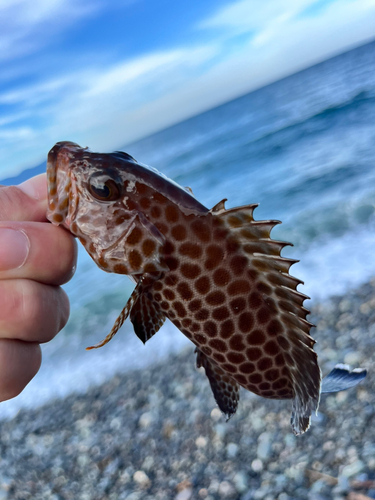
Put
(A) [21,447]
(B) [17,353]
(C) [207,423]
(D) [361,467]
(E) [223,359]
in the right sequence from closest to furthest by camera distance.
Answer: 1. (E) [223,359]
2. (B) [17,353]
3. (D) [361,467]
4. (C) [207,423]
5. (A) [21,447]

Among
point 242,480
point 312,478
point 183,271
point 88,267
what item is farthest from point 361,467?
point 88,267

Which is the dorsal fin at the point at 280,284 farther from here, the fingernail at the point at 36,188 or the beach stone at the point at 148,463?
the beach stone at the point at 148,463

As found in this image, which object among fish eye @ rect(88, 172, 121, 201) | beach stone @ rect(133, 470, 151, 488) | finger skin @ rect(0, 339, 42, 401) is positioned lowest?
beach stone @ rect(133, 470, 151, 488)

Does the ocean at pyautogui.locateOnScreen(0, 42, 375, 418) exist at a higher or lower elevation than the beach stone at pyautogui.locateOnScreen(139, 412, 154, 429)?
lower

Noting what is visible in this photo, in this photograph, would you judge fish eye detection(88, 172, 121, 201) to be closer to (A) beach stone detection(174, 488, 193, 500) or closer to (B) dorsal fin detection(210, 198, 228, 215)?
(B) dorsal fin detection(210, 198, 228, 215)

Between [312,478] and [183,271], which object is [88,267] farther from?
[183,271]

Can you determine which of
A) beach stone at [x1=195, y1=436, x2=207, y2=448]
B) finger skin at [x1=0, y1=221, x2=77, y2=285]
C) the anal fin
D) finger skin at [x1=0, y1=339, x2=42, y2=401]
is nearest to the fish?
the anal fin

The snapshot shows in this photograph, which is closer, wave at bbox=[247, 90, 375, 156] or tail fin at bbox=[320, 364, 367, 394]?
tail fin at bbox=[320, 364, 367, 394]
